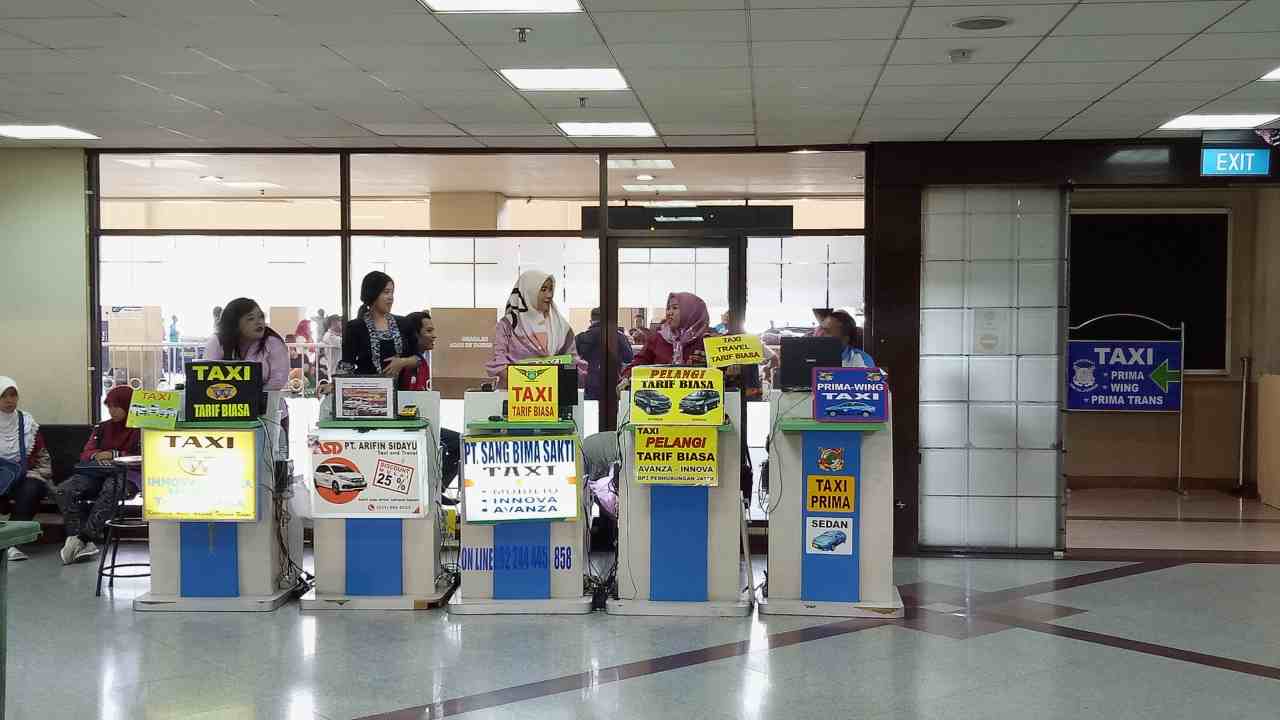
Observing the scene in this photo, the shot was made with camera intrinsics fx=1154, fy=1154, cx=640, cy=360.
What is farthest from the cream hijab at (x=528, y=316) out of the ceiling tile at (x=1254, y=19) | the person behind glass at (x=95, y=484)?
the ceiling tile at (x=1254, y=19)

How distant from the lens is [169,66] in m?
6.15

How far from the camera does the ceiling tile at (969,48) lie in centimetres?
553

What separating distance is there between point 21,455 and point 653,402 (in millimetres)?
4950

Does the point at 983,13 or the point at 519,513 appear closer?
the point at 983,13

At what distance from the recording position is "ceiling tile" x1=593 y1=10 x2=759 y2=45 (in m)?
5.13

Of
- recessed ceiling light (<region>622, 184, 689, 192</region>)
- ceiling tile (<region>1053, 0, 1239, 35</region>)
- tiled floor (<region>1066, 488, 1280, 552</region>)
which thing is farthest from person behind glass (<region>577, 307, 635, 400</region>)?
ceiling tile (<region>1053, 0, 1239, 35</region>)

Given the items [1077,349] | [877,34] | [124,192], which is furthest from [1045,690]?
[124,192]

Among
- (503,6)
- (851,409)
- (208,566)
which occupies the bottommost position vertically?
(208,566)

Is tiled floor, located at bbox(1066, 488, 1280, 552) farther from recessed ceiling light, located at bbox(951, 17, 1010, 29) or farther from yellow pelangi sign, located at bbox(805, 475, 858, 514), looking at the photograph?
recessed ceiling light, located at bbox(951, 17, 1010, 29)

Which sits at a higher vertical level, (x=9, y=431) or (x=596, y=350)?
(x=596, y=350)

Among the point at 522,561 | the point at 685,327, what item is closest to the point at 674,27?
the point at 685,327

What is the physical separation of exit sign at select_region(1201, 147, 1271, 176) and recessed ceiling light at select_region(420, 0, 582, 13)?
17.1ft

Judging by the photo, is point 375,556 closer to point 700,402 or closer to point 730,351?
→ point 700,402

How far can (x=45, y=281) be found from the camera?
9.07 metres
